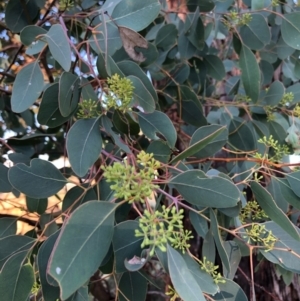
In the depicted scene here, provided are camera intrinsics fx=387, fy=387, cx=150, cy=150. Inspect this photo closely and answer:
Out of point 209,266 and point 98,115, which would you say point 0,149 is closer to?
point 98,115

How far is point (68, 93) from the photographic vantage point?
0.66 metres

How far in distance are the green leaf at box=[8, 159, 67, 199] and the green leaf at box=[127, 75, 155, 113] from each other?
0.19 meters

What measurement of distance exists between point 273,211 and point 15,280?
40 centimetres

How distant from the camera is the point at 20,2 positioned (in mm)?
926

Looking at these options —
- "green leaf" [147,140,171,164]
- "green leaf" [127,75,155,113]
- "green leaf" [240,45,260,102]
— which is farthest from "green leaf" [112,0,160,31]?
"green leaf" [240,45,260,102]

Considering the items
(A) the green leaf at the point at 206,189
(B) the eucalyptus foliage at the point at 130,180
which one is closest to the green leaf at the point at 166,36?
(B) the eucalyptus foliage at the point at 130,180

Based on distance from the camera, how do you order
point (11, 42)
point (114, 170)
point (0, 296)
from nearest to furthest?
point (114, 170) < point (0, 296) < point (11, 42)

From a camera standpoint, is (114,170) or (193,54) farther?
(193,54)

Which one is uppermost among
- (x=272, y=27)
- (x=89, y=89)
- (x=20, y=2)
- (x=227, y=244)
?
(x=20, y=2)

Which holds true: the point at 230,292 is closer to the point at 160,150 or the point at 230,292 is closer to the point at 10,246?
the point at 160,150

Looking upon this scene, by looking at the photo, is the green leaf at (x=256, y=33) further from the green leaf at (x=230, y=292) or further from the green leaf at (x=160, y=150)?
the green leaf at (x=230, y=292)

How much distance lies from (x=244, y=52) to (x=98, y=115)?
1.62 ft

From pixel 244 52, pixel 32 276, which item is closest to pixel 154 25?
pixel 244 52

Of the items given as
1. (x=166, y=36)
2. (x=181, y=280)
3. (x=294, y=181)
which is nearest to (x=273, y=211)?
(x=294, y=181)
